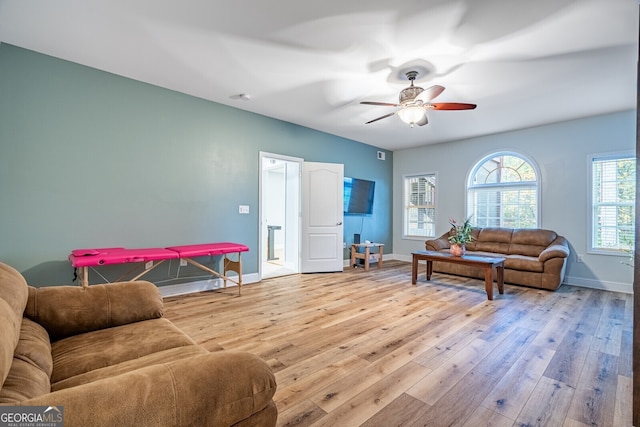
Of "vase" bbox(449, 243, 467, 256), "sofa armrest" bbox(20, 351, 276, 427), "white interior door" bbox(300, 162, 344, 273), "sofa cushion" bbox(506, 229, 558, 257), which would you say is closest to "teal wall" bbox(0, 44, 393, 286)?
"white interior door" bbox(300, 162, 344, 273)

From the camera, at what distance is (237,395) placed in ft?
2.98

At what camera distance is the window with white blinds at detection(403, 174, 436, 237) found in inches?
269

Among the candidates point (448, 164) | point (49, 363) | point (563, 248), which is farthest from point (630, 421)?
point (448, 164)

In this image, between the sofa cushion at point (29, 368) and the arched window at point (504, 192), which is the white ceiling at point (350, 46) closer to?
the arched window at point (504, 192)

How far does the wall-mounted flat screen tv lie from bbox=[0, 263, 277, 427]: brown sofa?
15.9 ft

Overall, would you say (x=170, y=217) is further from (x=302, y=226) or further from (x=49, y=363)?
(x=49, y=363)

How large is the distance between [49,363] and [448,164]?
22.3ft

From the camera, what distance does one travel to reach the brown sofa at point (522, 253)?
171 inches

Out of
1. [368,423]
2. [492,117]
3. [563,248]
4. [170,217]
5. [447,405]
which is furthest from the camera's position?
[492,117]

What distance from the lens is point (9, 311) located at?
1.10 metres

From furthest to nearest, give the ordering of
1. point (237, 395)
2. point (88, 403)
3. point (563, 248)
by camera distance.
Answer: point (563, 248)
point (237, 395)
point (88, 403)

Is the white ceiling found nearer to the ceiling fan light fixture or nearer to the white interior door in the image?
the ceiling fan light fixture

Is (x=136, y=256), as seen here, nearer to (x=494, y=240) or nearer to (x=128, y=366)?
(x=128, y=366)

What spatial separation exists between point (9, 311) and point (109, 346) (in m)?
0.47
